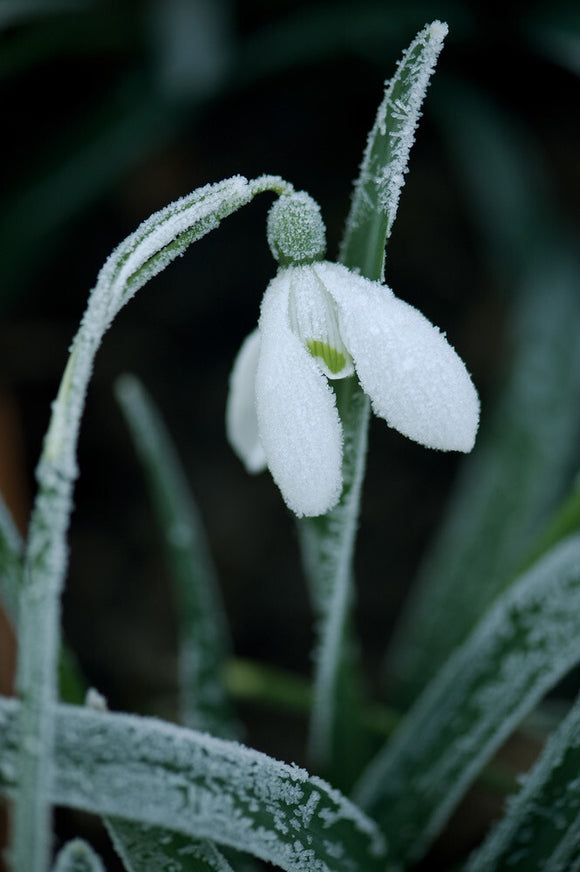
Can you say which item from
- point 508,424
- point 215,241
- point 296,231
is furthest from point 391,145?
point 215,241

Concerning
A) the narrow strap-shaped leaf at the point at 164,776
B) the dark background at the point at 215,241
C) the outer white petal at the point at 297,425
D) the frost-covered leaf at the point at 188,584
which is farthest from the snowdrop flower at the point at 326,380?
the dark background at the point at 215,241

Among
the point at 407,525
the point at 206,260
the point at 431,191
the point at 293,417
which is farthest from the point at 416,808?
the point at 431,191

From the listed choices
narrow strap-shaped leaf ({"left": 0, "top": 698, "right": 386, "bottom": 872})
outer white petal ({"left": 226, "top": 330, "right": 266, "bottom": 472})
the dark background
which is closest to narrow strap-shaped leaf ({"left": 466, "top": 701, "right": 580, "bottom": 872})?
narrow strap-shaped leaf ({"left": 0, "top": 698, "right": 386, "bottom": 872})

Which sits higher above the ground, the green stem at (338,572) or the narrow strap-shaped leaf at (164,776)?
the green stem at (338,572)

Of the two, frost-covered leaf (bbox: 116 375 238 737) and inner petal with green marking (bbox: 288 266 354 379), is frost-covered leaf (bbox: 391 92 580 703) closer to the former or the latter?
frost-covered leaf (bbox: 116 375 238 737)

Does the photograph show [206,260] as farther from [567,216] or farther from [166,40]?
[567,216]

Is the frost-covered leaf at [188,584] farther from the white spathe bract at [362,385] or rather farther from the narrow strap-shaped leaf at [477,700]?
the white spathe bract at [362,385]
